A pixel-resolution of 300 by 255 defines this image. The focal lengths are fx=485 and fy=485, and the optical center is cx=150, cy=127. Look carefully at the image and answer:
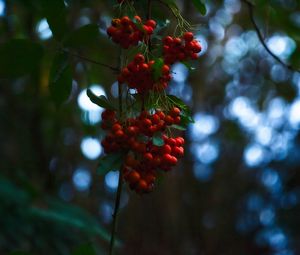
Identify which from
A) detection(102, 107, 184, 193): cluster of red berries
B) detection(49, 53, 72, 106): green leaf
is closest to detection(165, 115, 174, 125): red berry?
detection(102, 107, 184, 193): cluster of red berries

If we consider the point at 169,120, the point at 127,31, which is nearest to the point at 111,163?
the point at 169,120

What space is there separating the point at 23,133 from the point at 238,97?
2.01 meters

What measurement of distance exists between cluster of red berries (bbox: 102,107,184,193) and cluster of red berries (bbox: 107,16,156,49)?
146 mm

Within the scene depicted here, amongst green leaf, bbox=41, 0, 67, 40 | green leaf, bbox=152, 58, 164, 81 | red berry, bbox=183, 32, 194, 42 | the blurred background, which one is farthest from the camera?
the blurred background

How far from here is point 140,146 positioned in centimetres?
92

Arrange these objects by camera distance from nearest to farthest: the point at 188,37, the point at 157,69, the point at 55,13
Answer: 1. the point at 157,69
2. the point at 188,37
3. the point at 55,13

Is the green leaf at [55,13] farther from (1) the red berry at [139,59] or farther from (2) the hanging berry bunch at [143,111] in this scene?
(1) the red berry at [139,59]

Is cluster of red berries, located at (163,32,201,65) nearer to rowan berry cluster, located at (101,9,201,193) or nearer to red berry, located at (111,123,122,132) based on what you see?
rowan berry cluster, located at (101,9,201,193)

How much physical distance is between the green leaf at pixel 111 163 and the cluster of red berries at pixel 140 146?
0.4 inches

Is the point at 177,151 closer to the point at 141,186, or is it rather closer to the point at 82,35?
the point at 141,186

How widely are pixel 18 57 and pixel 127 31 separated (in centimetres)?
36

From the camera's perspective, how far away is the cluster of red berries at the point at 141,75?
3.04 feet

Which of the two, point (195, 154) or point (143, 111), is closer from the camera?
point (143, 111)

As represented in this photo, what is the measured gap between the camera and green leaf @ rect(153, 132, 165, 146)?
0.94 metres
